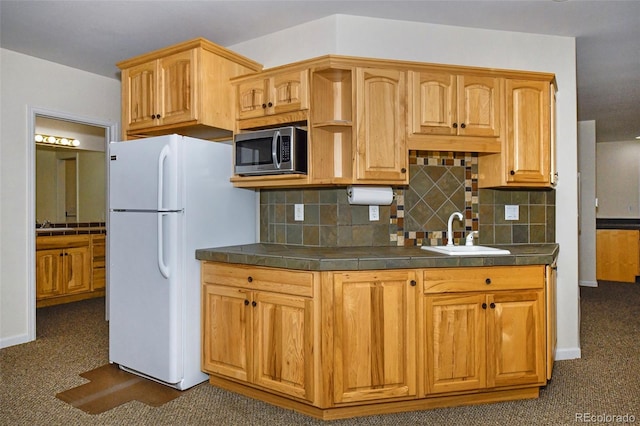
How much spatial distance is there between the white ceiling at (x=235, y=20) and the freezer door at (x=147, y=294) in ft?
4.56

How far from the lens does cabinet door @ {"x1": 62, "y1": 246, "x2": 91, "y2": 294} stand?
520cm

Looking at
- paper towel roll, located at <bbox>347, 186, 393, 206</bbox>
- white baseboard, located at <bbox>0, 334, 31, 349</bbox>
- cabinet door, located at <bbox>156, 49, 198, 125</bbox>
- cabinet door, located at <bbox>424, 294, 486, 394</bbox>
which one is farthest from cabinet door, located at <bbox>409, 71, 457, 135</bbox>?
white baseboard, located at <bbox>0, 334, 31, 349</bbox>

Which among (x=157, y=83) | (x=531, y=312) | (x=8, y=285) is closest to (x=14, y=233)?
(x=8, y=285)

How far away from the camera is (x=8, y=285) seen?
375 centimetres

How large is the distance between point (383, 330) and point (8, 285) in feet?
10.6

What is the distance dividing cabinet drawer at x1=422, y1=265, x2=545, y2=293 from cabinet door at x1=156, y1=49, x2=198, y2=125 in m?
1.86

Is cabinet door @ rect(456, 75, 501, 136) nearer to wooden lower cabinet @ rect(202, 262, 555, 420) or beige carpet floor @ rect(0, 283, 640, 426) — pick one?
wooden lower cabinet @ rect(202, 262, 555, 420)

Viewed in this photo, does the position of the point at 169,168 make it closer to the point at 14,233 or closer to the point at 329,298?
the point at 329,298

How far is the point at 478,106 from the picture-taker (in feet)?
9.73

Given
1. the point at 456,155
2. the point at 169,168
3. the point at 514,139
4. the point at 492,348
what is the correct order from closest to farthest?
1. the point at 492,348
2. the point at 169,168
3. the point at 514,139
4. the point at 456,155

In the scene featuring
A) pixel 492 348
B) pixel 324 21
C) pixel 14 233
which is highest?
pixel 324 21

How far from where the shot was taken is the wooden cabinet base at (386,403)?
2.47 m

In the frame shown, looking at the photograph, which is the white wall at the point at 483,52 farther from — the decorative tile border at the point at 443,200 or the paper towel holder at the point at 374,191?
the paper towel holder at the point at 374,191

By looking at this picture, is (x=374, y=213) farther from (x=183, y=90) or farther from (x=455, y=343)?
(x=183, y=90)
